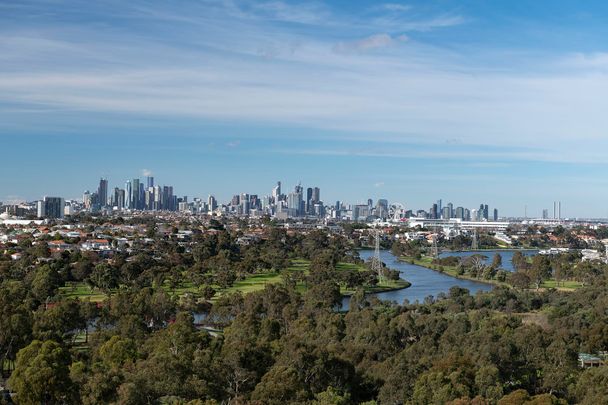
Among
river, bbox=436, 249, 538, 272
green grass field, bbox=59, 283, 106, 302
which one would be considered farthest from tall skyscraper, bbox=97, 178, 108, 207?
green grass field, bbox=59, 283, 106, 302

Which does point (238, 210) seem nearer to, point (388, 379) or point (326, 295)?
point (326, 295)

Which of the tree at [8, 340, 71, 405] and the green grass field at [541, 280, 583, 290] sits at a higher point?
the tree at [8, 340, 71, 405]

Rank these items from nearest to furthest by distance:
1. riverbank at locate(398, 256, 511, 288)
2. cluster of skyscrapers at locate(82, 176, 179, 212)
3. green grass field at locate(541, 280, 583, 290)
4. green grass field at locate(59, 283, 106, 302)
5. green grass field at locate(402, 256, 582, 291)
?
green grass field at locate(59, 283, 106, 302), green grass field at locate(541, 280, 583, 290), green grass field at locate(402, 256, 582, 291), riverbank at locate(398, 256, 511, 288), cluster of skyscrapers at locate(82, 176, 179, 212)

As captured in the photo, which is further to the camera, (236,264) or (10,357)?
(236,264)

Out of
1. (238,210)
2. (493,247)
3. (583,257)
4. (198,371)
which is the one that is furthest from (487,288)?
(238,210)

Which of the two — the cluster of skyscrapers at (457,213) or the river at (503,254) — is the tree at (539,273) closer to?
the river at (503,254)

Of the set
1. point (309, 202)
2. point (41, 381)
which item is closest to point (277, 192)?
point (309, 202)

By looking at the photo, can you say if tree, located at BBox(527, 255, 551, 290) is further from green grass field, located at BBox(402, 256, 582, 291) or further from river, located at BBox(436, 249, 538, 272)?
river, located at BBox(436, 249, 538, 272)

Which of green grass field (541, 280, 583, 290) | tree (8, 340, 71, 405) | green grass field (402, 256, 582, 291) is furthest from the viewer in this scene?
green grass field (402, 256, 582, 291)
